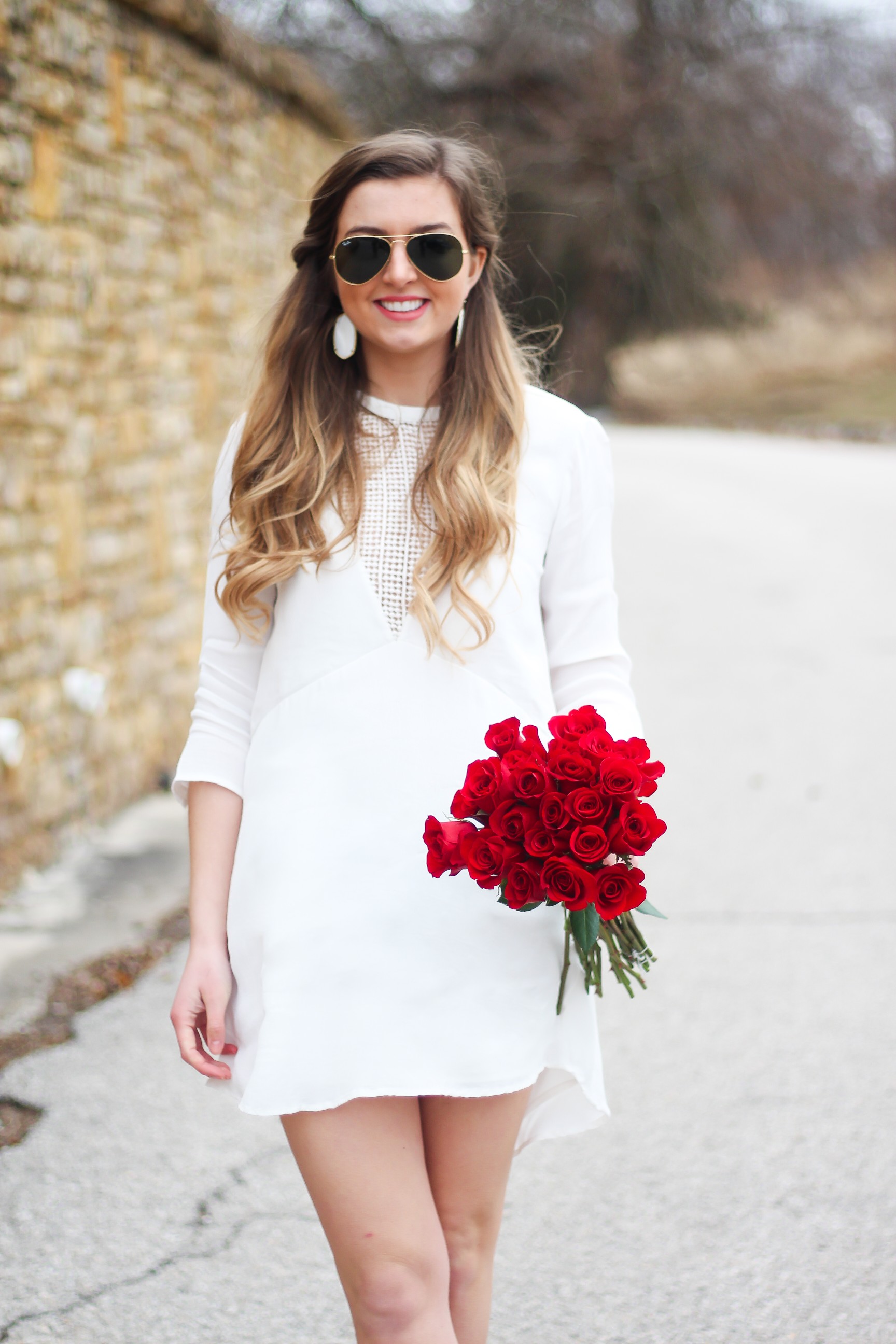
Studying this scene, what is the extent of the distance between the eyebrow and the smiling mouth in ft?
0.29

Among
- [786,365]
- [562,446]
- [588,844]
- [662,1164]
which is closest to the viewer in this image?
[588,844]

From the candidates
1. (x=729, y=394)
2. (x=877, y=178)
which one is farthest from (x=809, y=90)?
(x=729, y=394)

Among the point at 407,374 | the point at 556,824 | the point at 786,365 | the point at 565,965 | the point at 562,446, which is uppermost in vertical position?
the point at 786,365

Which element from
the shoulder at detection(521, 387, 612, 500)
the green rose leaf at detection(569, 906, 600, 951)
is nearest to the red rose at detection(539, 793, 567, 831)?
the green rose leaf at detection(569, 906, 600, 951)

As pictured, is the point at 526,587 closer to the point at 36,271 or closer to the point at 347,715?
the point at 347,715

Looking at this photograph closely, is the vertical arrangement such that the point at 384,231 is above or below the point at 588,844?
above

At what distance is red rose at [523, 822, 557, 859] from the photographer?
1.54 m

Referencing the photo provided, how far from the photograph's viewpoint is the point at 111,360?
5.31 metres

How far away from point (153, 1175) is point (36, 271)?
3273mm

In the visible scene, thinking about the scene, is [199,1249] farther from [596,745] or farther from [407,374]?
[407,374]

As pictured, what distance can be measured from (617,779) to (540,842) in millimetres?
123

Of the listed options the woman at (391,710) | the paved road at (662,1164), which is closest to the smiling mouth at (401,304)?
the woman at (391,710)

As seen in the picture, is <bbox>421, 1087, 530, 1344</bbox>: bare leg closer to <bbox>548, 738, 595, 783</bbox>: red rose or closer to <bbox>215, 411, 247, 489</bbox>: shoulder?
<bbox>548, 738, 595, 783</bbox>: red rose

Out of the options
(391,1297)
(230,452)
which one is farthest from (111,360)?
(391,1297)
